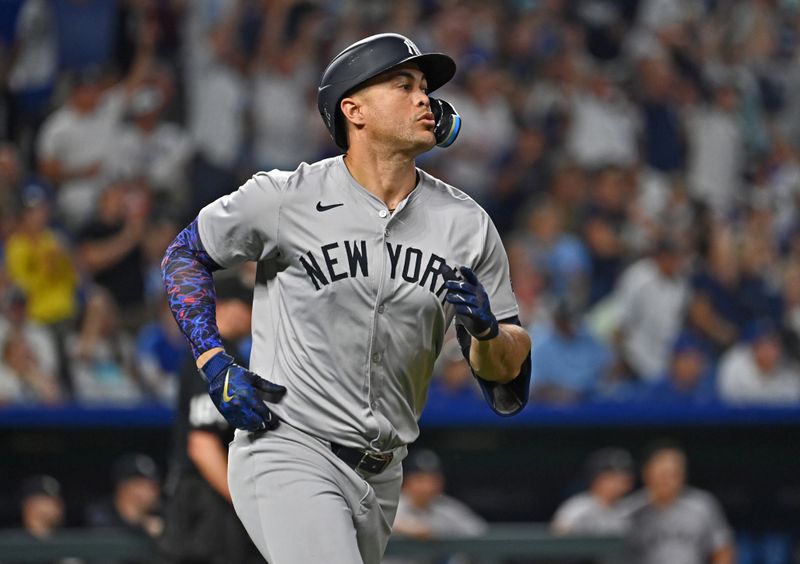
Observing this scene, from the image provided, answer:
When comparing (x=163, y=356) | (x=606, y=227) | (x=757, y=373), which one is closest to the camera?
(x=163, y=356)

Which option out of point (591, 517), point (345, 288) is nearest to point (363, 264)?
point (345, 288)

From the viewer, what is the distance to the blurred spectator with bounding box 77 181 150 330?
9617mm

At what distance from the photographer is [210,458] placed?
5707 millimetres

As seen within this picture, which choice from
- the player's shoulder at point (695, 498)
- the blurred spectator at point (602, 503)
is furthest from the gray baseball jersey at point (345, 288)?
the player's shoulder at point (695, 498)

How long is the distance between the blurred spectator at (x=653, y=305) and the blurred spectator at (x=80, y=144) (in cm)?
373

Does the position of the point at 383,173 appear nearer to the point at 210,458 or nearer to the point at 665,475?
the point at 210,458

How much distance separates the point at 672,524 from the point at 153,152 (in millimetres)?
4528

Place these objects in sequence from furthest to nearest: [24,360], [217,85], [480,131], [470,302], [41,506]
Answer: [480,131], [217,85], [24,360], [41,506], [470,302]

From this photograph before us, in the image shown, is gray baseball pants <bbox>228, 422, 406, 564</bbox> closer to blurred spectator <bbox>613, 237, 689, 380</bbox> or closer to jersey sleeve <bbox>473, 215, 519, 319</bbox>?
jersey sleeve <bbox>473, 215, 519, 319</bbox>

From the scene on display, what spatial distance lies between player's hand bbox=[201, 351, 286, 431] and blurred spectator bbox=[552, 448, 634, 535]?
4.71 metres

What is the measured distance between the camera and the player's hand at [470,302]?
3.53 metres

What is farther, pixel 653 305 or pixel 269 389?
pixel 653 305

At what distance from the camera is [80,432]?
8.49 meters

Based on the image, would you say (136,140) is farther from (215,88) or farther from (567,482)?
(567,482)
